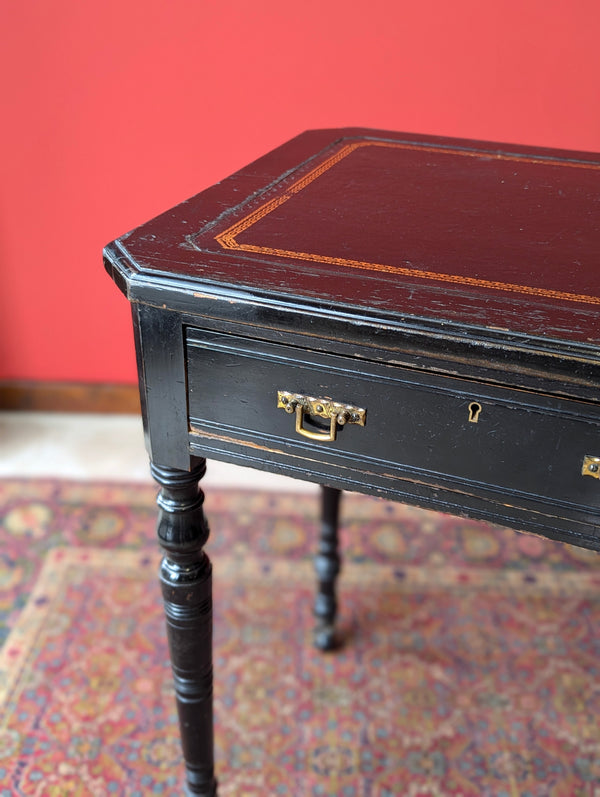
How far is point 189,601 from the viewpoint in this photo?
1.23 meters

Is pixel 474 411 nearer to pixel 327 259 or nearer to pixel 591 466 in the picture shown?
pixel 591 466

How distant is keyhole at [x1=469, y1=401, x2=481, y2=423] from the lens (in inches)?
37.4

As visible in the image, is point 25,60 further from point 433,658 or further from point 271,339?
point 433,658

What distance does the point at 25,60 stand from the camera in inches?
90.3

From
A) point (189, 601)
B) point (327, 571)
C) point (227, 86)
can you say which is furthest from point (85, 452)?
point (189, 601)

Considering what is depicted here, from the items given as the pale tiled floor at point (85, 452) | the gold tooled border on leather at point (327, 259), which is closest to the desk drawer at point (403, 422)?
the gold tooled border on leather at point (327, 259)

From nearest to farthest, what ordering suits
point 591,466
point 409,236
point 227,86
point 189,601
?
1. point 591,466
2. point 409,236
3. point 189,601
4. point 227,86

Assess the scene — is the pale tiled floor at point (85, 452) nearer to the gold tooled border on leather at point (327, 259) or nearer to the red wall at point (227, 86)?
the red wall at point (227, 86)

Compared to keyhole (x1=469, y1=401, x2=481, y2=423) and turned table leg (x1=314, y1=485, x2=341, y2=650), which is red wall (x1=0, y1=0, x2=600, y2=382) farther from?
keyhole (x1=469, y1=401, x2=481, y2=423)

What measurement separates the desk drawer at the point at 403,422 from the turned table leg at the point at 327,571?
764 millimetres

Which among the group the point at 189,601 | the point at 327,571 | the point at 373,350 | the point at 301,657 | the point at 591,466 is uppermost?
the point at 373,350

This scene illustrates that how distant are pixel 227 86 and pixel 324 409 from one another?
1.53 meters

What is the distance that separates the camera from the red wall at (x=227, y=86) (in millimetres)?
2145

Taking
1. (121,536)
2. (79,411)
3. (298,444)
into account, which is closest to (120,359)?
(79,411)
